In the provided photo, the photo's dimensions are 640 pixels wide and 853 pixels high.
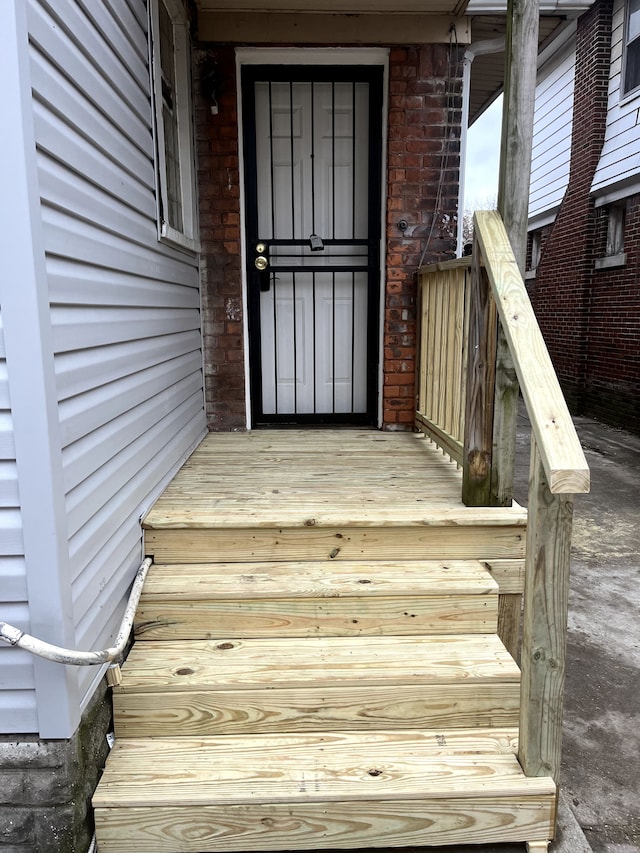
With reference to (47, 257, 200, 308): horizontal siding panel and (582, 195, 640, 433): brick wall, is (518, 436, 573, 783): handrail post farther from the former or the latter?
(582, 195, 640, 433): brick wall

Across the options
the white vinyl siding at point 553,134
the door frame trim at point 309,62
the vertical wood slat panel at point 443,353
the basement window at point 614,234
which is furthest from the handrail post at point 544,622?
the white vinyl siding at point 553,134

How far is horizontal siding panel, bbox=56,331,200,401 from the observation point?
152 centimetres

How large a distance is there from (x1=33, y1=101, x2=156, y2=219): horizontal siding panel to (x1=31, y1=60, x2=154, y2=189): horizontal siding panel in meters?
0.02

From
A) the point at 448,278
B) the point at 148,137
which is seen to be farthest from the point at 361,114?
the point at 148,137

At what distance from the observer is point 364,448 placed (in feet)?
10.8

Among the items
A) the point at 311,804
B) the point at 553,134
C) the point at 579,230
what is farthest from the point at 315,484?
the point at 553,134

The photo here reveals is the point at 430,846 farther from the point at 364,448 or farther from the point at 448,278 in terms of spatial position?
the point at 448,278

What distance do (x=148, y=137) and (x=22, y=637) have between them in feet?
6.21

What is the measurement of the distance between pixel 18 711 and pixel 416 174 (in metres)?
3.18

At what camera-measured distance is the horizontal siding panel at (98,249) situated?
1449 mm

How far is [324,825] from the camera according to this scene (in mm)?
1580

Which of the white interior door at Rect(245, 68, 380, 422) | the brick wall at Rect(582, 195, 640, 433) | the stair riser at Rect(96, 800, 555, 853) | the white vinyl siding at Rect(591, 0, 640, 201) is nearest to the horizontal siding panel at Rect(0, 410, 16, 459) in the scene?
the stair riser at Rect(96, 800, 555, 853)

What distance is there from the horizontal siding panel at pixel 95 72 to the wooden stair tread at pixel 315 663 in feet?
5.32

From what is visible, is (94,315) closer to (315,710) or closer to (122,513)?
(122,513)
